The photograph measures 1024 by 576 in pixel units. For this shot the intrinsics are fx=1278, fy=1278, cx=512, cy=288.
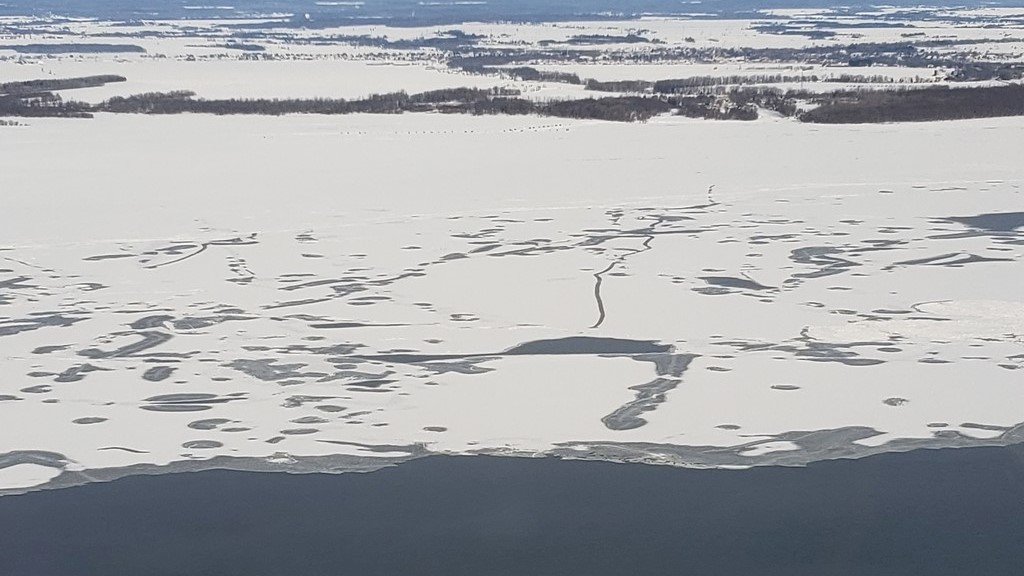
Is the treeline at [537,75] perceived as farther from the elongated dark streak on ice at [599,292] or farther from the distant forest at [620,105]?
the elongated dark streak on ice at [599,292]

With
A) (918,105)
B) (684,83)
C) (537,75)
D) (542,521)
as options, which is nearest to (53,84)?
(537,75)

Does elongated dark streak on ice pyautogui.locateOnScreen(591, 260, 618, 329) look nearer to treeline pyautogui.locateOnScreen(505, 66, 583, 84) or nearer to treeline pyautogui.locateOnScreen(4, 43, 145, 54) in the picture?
treeline pyautogui.locateOnScreen(505, 66, 583, 84)

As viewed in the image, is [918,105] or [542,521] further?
[918,105]

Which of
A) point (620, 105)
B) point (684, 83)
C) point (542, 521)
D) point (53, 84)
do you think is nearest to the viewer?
point (542, 521)

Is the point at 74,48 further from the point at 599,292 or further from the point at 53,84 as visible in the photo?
the point at 599,292

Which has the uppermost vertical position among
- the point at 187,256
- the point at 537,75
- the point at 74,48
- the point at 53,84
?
the point at 187,256

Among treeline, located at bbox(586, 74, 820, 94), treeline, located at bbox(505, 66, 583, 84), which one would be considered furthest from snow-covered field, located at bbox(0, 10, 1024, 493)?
treeline, located at bbox(505, 66, 583, 84)
